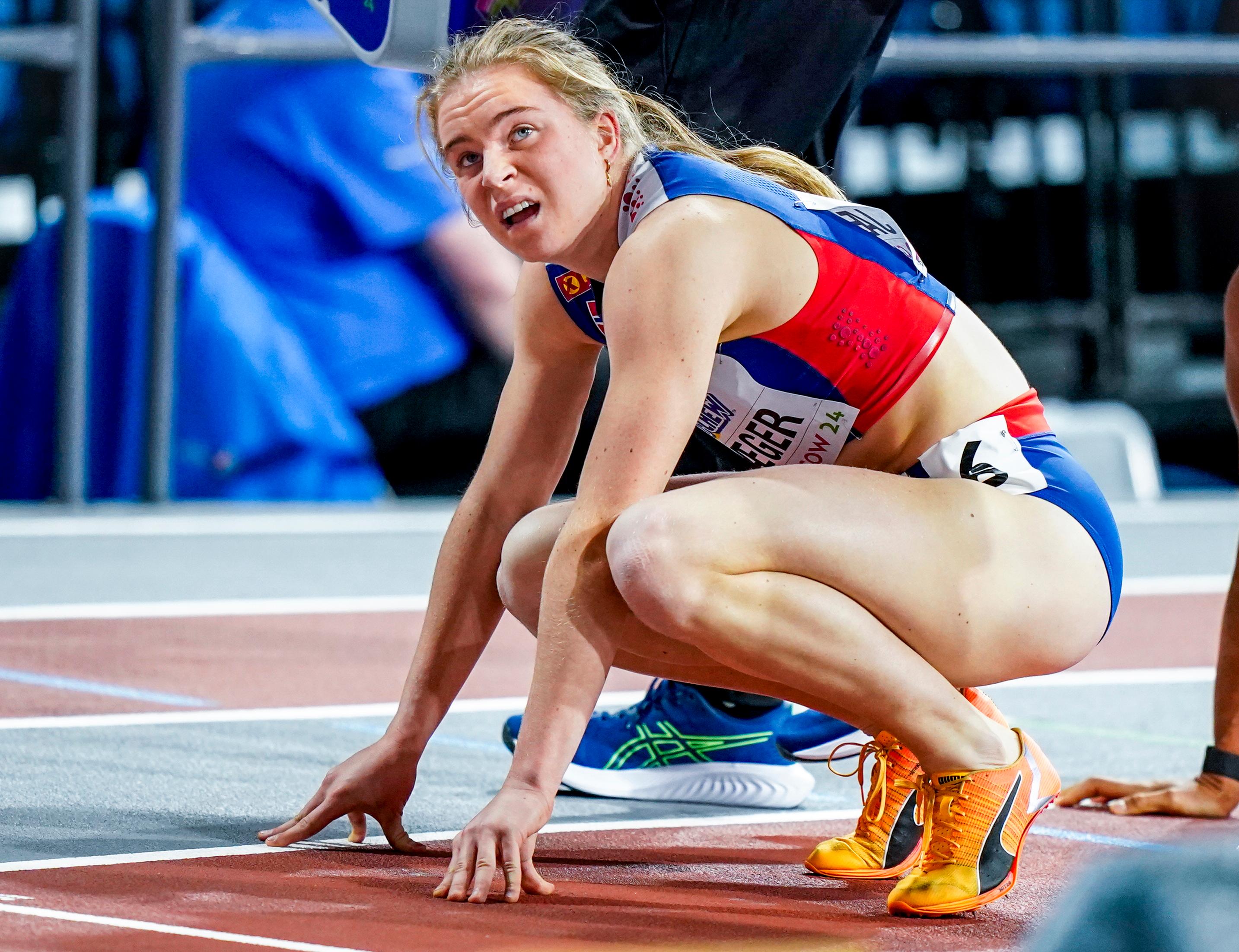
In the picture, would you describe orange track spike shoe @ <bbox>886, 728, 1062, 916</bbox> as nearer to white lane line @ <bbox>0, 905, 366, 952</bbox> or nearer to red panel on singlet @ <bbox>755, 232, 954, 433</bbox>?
red panel on singlet @ <bbox>755, 232, 954, 433</bbox>

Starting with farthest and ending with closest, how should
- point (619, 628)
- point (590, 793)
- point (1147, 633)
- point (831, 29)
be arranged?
1. point (1147, 633)
2. point (831, 29)
3. point (590, 793)
4. point (619, 628)

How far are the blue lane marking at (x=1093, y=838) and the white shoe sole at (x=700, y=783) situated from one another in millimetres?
Result: 376

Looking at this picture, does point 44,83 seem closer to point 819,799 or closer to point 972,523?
point 819,799

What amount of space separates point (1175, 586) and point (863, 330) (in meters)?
3.29

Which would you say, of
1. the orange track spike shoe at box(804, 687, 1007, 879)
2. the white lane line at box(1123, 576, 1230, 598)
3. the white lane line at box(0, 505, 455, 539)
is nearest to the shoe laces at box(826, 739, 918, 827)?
the orange track spike shoe at box(804, 687, 1007, 879)

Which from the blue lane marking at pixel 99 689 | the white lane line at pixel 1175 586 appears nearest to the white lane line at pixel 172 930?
the blue lane marking at pixel 99 689

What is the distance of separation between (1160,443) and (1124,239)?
957mm

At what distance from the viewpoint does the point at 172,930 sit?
6.23 ft

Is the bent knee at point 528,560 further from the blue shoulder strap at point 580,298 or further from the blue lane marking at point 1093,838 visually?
the blue lane marking at point 1093,838

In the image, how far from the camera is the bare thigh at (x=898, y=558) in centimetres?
208

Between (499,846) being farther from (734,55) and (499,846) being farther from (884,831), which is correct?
(734,55)

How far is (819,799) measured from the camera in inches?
113

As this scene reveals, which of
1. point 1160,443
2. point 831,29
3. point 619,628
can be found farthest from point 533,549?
point 1160,443

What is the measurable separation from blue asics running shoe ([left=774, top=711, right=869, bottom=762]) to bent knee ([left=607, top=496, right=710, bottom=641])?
2.16 feet
